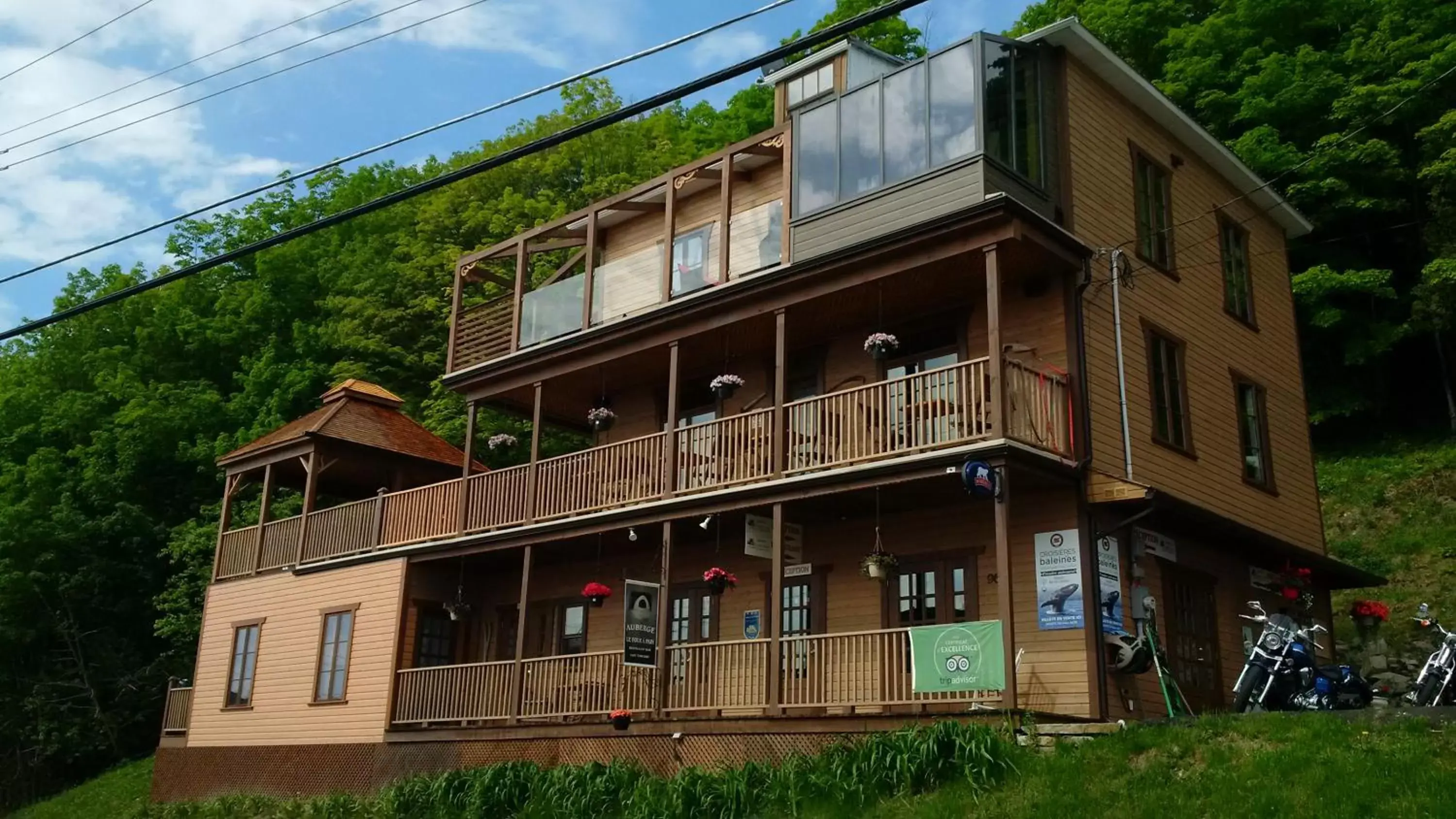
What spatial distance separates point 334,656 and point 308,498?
11.7ft

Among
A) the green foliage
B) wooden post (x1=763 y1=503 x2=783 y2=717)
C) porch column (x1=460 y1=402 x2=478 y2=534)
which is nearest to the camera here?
the green foliage

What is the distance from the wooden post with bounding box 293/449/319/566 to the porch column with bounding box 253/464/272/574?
4.34 feet

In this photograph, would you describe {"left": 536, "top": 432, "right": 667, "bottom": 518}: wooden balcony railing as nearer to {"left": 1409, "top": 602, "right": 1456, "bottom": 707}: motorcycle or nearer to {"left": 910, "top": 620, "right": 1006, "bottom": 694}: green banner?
{"left": 910, "top": 620, "right": 1006, "bottom": 694}: green banner

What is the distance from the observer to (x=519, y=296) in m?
24.8

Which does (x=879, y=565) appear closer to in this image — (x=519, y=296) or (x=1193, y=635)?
(x=1193, y=635)

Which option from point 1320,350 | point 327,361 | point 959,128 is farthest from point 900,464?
point 327,361

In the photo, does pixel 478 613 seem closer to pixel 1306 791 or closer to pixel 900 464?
pixel 900 464

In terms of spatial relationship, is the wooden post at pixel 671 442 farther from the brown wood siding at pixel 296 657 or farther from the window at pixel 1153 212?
the window at pixel 1153 212

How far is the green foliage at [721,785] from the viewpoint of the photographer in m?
14.3

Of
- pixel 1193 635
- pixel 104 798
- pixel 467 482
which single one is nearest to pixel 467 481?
pixel 467 482

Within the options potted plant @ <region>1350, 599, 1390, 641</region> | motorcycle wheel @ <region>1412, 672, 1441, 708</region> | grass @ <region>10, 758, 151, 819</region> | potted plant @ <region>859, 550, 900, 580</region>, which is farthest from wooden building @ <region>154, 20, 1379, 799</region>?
grass @ <region>10, 758, 151, 819</region>

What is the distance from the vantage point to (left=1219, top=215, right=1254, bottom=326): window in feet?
76.1

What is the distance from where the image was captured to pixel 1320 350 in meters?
35.1

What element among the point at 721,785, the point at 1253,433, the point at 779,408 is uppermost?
the point at 1253,433
